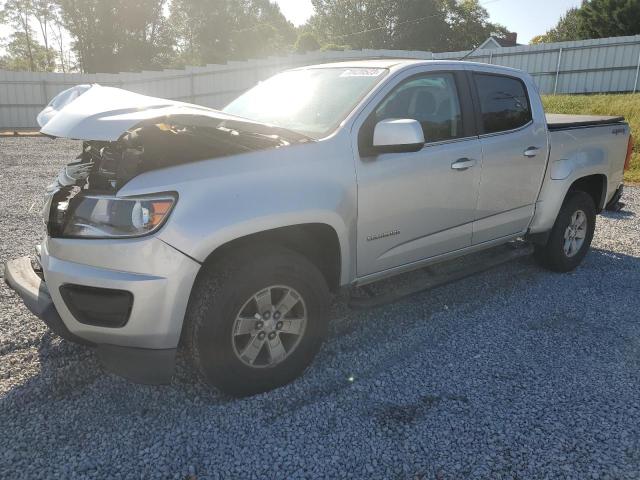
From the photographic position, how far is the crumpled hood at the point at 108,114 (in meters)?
2.40

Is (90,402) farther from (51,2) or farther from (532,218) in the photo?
(51,2)

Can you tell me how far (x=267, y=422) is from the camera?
2754 millimetres

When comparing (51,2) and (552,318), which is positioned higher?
(51,2)

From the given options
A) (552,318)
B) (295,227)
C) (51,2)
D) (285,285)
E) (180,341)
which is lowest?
(552,318)

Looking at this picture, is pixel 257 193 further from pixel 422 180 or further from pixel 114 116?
pixel 422 180

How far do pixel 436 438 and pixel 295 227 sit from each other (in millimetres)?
1354

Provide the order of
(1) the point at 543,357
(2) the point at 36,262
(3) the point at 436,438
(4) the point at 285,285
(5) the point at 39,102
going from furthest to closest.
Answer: (5) the point at 39,102 < (1) the point at 543,357 < (2) the point at 36,262 < (4) the point at 285,285 < (3) the point at 436,438

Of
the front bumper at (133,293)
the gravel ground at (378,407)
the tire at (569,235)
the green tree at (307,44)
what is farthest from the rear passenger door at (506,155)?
the green tree at (307,44)

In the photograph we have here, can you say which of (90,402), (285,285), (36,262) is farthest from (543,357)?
(36,262)

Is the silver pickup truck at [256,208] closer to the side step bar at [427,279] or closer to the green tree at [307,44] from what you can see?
the side step bar at [427,279]

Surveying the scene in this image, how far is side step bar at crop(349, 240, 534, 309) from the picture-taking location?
11.4 feet

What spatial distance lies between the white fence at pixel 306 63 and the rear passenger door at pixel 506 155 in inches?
495

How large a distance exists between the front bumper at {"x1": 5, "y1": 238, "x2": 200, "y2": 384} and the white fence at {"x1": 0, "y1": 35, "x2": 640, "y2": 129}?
1529 centimetres

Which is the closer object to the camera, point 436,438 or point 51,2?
point 436,438
